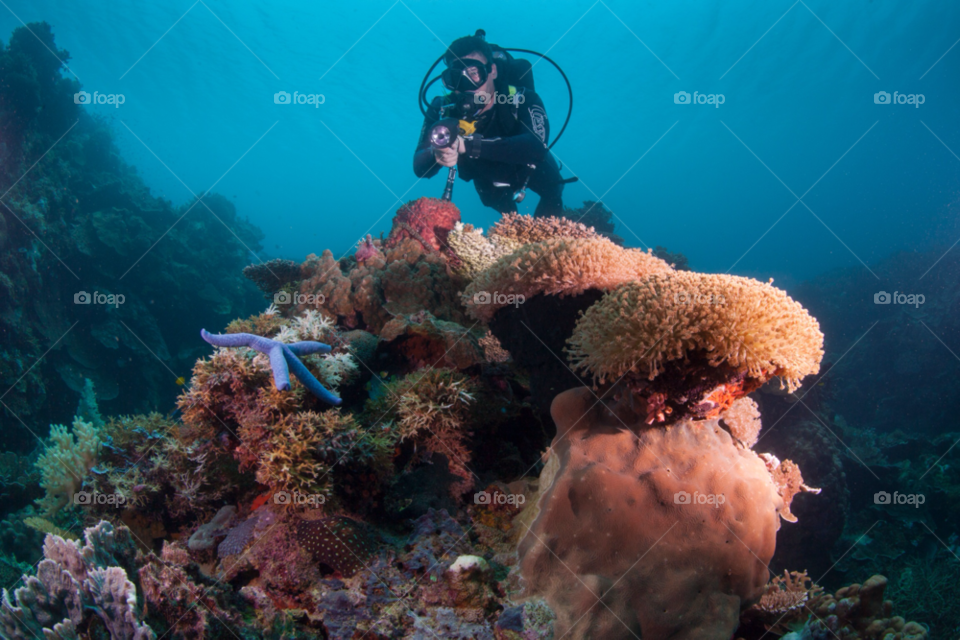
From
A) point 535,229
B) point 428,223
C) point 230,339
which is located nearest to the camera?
point 230,339

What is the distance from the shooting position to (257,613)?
268cm

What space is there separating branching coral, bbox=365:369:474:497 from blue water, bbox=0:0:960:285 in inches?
687

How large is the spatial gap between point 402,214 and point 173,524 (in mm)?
5589

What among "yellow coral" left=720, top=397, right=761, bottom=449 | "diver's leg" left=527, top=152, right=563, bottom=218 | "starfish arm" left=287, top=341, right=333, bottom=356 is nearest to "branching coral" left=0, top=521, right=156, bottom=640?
"starfish arm" left=287, top=341, right=333, bottom=356

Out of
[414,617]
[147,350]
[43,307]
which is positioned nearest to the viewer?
[414,617]

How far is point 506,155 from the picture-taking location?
25.0 ft

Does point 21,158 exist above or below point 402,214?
below

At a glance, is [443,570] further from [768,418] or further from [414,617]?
[768,418]

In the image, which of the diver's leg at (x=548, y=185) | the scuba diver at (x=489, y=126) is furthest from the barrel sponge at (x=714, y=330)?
the diver's leg at (x=548, y=185)

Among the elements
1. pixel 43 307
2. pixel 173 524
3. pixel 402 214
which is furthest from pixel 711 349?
pixel 43 307

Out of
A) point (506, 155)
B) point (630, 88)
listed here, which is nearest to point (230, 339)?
point (506, 155)

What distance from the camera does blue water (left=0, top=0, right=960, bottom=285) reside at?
1457 inches

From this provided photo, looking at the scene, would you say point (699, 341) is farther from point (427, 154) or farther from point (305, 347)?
point (427, 154)

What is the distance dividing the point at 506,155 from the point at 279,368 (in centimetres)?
611
